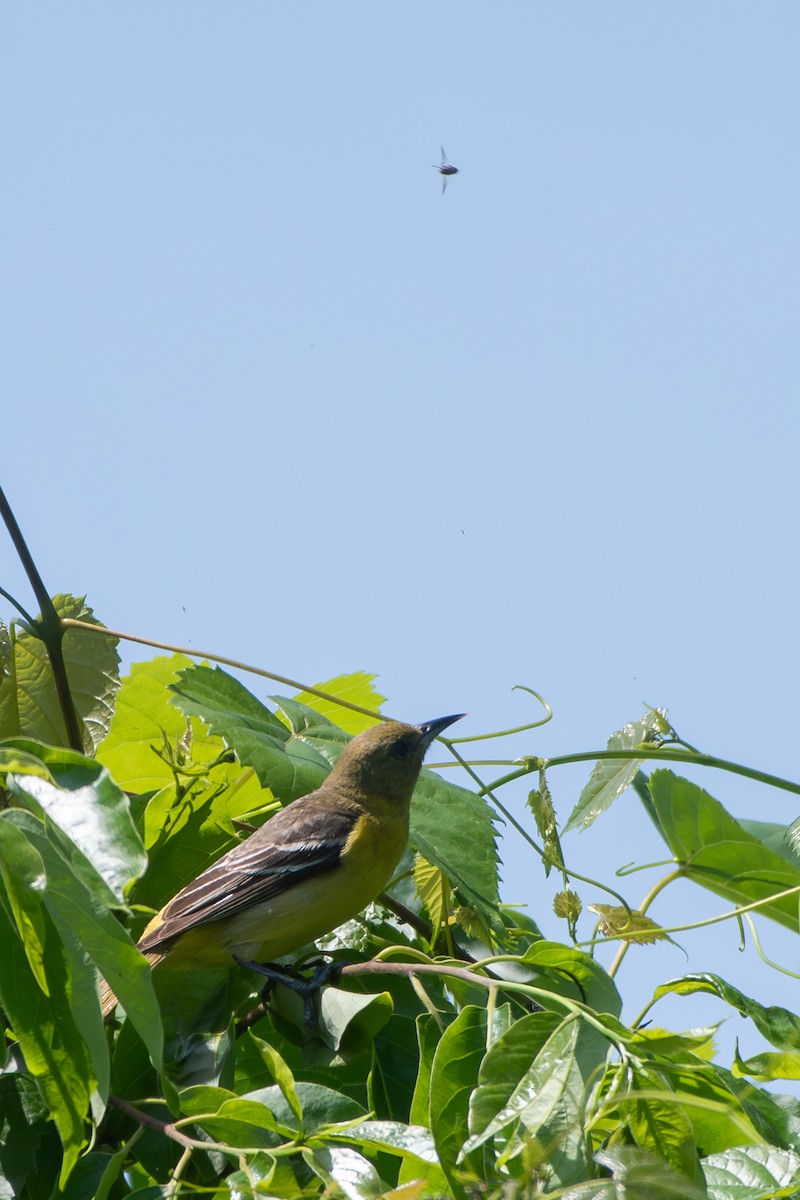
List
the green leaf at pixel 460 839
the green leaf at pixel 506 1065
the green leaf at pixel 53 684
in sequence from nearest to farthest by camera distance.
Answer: the green leaf at pixel 506 1065 → the green leaf at pixel 460 839 → the green leaf at pixel 53 684

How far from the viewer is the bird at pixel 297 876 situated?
362 cm

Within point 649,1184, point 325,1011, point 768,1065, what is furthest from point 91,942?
point 768,1065

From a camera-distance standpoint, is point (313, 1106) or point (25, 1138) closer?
point (313, 1106)

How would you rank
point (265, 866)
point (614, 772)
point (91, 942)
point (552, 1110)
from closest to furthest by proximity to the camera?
point (91, 942) < point (552, 1110) < point (614, 772) < point (265, 866)

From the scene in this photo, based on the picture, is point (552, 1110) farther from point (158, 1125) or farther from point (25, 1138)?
point (25, 1138)

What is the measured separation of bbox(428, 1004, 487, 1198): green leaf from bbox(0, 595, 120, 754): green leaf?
75.3 inches

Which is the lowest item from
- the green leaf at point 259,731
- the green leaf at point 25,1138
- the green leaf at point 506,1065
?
the green leaf at point 25,1138

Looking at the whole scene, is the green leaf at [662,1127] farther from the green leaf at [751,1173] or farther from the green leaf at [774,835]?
the green leaf at [774,835]

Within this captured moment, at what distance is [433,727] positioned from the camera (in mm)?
5215

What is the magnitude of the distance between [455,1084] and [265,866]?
2100 mm

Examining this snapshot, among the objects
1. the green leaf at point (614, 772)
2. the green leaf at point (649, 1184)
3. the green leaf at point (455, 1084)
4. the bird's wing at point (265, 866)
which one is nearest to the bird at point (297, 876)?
the bird's wing at point (265, 866)

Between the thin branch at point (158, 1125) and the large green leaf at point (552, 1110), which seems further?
the thin branch at point (158, 1125)

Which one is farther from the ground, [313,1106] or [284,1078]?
[284,1078]

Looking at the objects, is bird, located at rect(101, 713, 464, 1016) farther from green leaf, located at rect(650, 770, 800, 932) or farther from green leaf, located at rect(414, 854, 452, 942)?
green leaf, located at rect(650, 770, 800, 932)
